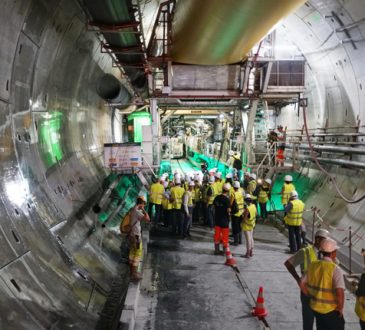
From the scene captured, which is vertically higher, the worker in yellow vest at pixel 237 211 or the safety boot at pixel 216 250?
the worker in yellow vest at pixel 237 211

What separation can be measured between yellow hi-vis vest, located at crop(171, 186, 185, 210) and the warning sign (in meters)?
2.08

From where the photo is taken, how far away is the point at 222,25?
6418 millimetres

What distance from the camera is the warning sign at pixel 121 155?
10.9 metres

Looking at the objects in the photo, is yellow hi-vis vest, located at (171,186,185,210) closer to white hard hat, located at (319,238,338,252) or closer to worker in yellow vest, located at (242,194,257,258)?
worker in yellow vest, located at (242,194,257,258)

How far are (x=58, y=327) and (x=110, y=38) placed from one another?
21.0ft

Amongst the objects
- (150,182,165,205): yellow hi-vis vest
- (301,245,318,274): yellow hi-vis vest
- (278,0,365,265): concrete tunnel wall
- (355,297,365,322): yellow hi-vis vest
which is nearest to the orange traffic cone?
(301,245,318,274): yellow hi-vis vest

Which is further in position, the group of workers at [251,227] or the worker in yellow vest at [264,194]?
the worker in yellow vest at [264,194]

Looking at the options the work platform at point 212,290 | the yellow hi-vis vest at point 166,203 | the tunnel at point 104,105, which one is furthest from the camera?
the yellow hi-vis vest at point 166,203

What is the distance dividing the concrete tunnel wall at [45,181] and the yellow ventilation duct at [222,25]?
2.45m

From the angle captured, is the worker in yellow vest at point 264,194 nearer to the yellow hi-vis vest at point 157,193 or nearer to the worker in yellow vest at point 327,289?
the yellow hi-vis vest at point 157,193

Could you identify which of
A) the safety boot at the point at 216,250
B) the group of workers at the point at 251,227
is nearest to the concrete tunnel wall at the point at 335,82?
the group of workers at the point at 251,227

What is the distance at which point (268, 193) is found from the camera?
1152cm

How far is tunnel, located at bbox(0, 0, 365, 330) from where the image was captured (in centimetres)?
531

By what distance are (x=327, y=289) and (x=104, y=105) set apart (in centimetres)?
1264
